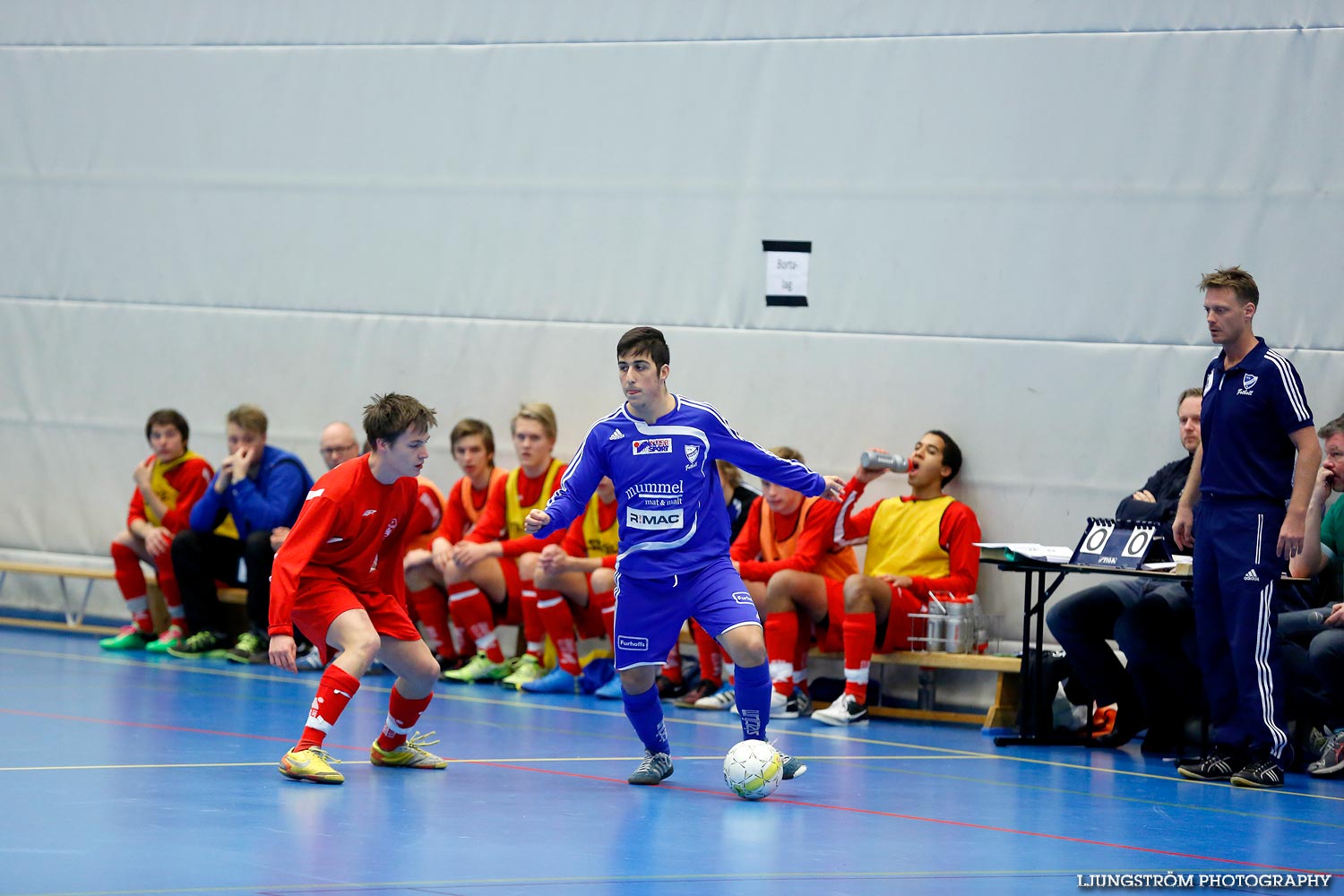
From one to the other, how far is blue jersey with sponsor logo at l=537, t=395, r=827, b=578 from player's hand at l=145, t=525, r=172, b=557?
5.66m

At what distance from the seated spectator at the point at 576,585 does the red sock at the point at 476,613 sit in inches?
19.5

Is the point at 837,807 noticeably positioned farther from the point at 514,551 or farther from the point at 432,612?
the point at 432,612

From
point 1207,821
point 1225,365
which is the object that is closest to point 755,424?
point 1225,365

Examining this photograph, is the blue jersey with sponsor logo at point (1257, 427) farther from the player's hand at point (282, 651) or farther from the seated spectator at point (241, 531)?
the seated spectator at point (241, 531)

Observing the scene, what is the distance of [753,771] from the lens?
256 inches

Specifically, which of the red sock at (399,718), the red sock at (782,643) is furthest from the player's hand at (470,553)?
the red sock at (399,718)

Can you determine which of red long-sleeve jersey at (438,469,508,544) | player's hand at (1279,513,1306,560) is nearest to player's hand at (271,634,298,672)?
player's hand at (1279,513,1306,560)

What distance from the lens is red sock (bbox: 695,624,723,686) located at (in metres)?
9.98

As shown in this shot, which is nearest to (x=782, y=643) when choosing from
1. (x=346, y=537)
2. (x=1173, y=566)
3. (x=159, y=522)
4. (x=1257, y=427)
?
(x=1173, y=566)

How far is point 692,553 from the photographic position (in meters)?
6.84

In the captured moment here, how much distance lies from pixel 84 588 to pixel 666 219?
18.7 feet

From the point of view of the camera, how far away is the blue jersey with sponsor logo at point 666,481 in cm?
684

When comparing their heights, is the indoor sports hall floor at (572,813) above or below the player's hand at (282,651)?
below

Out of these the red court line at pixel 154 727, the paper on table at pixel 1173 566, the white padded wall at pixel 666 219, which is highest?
the white padded wall at pixel 666 219
